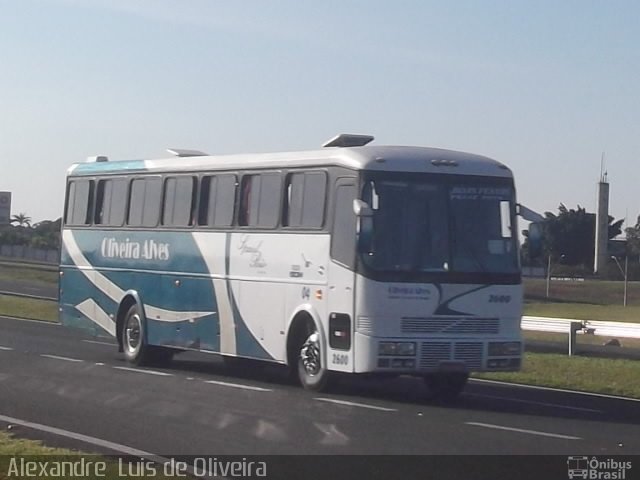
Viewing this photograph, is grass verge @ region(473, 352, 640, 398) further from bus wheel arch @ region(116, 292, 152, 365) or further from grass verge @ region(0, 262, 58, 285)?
grass verge @ region(0, 262, 58, 285)

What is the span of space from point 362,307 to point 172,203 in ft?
18.8

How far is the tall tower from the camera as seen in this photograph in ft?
284

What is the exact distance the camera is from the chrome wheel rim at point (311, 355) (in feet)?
58.8

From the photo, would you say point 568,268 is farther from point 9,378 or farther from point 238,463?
point 238,463

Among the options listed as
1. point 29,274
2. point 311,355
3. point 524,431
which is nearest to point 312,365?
point 311,355

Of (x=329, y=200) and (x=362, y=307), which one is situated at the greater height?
(x=329, y=200)

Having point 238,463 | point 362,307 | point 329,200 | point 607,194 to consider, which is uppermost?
point 607,194

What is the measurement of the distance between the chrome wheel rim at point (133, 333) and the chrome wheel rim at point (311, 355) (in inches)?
187

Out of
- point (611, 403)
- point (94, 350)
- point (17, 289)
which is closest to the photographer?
point (611, 403)

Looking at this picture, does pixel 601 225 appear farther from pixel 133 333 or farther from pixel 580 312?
pixel 133 333

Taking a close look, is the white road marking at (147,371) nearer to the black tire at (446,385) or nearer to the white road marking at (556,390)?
the black tire at (446,385)

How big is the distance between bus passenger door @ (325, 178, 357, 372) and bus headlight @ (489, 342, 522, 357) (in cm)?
183

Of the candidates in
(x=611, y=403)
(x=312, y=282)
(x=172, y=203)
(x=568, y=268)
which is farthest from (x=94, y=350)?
(x=568, y=268)

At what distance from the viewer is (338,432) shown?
13.8 metres
